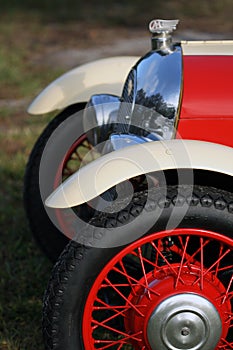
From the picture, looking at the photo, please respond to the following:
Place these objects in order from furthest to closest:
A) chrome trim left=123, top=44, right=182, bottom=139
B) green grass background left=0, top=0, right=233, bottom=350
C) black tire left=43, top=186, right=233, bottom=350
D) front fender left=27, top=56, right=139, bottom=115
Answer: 1. front fender left=27, top=56, right=139, bottom=115
2. green grass background left=0, top=0, right=233, bottom=350
3. chrome trim left=123, top=44, right=182, bottom=139
4. black tire left=43, top=186, right=233, bottom=350

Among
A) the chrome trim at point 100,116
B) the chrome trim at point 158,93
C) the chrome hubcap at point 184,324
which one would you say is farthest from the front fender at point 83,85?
the chrome hubcap at point 184,324

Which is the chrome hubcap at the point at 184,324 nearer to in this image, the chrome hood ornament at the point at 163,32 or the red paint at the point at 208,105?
the red paint at the point at 208,105

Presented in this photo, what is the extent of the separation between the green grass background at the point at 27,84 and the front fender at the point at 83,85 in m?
0.77

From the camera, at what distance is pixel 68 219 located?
10.2ft

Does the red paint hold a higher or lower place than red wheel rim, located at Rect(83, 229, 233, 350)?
higher

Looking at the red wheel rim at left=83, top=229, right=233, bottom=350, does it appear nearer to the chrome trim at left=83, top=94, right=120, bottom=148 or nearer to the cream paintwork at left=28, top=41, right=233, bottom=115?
the chrome trim at left=83, top=94, right=120, bottom=148

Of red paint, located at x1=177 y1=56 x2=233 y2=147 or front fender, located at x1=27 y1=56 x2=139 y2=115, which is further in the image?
front fender, located at x1=27 y1=56 x2=139 y2=115

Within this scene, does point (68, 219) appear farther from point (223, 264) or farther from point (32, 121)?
point (32, 121)

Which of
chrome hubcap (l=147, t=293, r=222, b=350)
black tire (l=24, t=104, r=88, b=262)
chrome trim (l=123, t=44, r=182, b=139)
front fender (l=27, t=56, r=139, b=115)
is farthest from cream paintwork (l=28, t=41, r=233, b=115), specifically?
chrome hubcap (l=147, t=293, r=222, b=350)

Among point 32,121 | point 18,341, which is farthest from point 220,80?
point 32,121

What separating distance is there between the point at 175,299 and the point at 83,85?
140 cm

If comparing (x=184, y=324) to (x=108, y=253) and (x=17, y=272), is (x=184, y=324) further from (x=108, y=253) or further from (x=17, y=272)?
(x=17, y=272)

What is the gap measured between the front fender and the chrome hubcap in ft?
4.44

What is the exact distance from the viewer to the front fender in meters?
3.33
